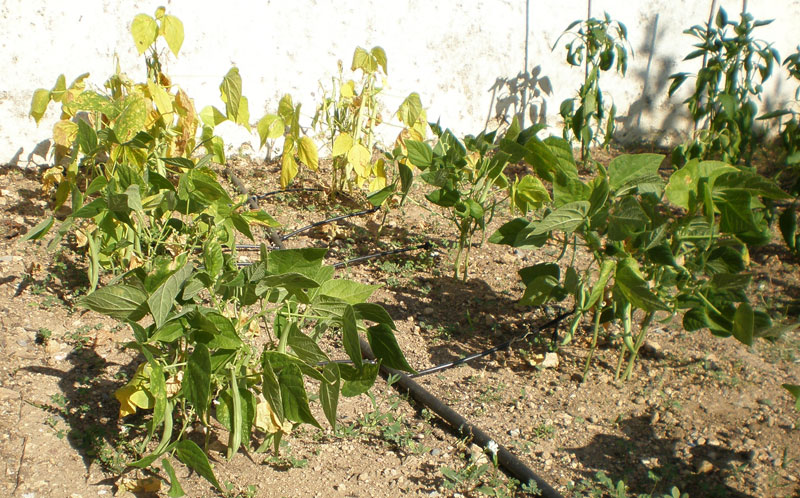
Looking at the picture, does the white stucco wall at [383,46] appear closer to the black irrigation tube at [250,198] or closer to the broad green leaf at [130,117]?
the black irrigation tube at [250,198]

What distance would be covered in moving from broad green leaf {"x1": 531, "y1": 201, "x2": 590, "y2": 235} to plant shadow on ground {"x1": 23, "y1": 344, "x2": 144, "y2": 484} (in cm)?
108

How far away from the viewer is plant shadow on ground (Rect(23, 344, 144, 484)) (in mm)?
1530

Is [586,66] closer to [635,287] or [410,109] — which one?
[410,109]

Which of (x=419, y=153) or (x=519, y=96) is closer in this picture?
(x=419, y=153)

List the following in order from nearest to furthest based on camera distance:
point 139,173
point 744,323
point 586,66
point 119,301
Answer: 1. point 119,301
2. point 744,323
3. point 139,173
4. point 586,66

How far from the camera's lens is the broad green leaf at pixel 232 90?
211cm

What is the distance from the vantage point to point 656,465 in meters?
1.74

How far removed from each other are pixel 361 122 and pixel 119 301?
1805mm

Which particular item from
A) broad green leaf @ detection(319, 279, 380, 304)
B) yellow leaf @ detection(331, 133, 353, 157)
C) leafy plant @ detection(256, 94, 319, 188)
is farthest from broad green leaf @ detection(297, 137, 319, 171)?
broad green leaf @ detection(319, 279, 380, 304)

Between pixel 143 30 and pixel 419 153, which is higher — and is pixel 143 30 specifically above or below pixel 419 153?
above

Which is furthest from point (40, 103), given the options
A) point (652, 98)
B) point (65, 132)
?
point (652, 98)

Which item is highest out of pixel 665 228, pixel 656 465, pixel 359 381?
pixel 665 228

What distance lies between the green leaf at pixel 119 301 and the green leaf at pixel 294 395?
0.30 m

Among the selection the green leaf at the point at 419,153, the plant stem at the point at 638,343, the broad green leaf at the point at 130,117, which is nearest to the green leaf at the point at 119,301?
the broad green leaf at the point at 130,117
